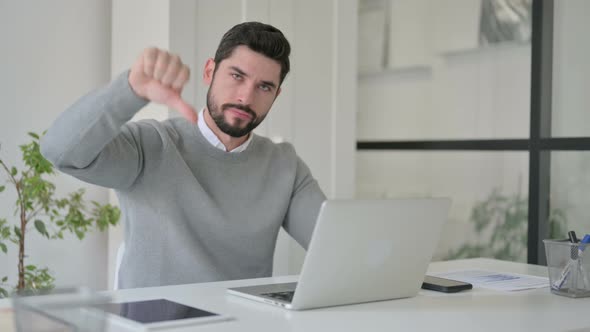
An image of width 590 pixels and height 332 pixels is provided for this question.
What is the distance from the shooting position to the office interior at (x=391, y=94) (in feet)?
9.84

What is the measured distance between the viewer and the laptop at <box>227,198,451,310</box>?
4.68ft

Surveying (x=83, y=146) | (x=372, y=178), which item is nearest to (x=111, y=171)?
(x=83, y=146)

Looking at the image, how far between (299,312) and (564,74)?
6.78 ft

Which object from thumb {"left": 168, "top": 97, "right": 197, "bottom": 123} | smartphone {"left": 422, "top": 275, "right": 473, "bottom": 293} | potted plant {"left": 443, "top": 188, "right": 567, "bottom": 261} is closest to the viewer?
thumb {"left": 168, "top": 97, "right": 197, "bottom": 123}

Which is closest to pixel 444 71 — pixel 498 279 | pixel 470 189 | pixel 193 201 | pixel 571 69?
pixel 470 189

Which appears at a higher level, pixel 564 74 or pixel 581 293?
pixel 564 74

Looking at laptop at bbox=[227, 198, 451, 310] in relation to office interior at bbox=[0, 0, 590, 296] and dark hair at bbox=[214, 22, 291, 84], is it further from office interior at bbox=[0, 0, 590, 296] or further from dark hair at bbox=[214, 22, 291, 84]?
office interior at bbox=[0, 0, 590, 296]

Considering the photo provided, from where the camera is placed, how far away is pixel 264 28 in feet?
7.46

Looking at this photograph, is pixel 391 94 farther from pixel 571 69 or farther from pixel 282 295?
pixel 282 295

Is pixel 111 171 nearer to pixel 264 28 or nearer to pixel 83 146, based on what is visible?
pixel 83 146

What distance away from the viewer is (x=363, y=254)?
1502 millimetres

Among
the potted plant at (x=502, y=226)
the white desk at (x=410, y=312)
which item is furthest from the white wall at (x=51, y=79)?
the potted plant at (x=502, y=226)

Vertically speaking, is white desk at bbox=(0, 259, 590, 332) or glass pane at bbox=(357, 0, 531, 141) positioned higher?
glass pane at bbox=(357, 0, 531, 141)

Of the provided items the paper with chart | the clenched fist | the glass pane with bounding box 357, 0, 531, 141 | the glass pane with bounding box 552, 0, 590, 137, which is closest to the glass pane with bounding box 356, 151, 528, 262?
the glass pane with bounding box 357, 0, 531, 141
